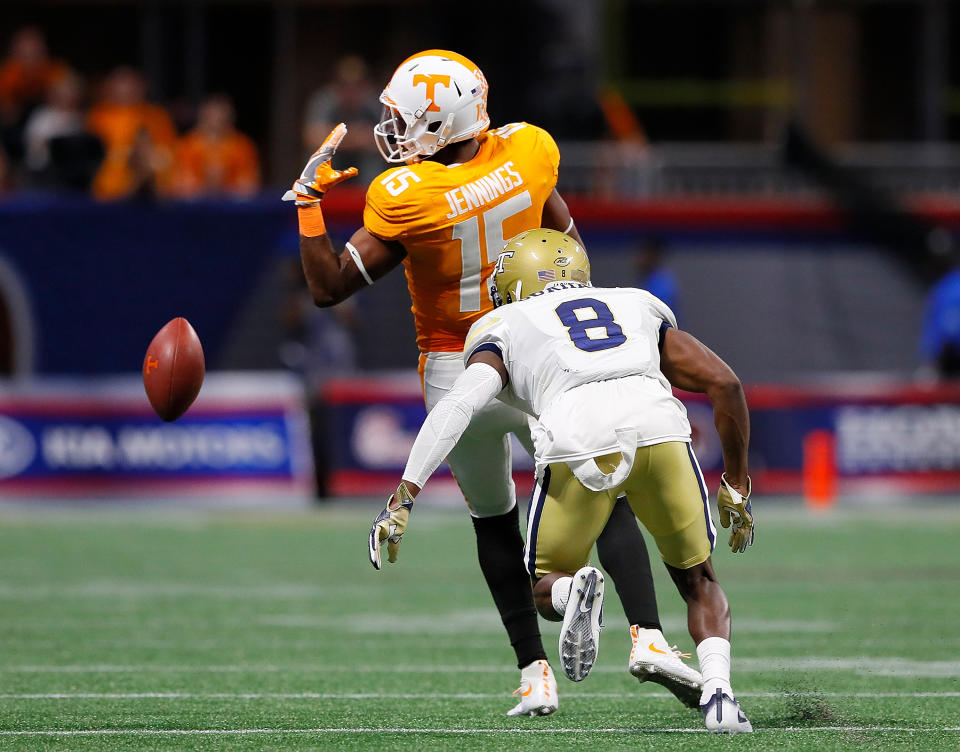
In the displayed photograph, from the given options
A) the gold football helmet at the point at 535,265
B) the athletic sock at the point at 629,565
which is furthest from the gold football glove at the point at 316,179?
the athletic sock at the point at 629,565

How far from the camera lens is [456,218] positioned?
5375 mm

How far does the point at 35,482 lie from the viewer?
13062 mm

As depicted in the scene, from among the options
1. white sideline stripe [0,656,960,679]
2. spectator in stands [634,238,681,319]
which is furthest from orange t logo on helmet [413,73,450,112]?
spectator in stands [634,238,681,319]

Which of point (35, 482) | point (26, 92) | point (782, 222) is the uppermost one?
point (26, 92)

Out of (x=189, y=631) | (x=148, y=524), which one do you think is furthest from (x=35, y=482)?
(x=189, y=631)

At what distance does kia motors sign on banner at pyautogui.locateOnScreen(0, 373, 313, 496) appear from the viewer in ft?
42.9

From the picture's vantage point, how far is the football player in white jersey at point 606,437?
15.5 ft

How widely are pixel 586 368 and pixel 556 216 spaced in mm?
1001

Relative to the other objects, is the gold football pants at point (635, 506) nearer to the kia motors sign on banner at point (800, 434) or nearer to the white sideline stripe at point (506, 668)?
the white sideline stripe at point (506, 668)

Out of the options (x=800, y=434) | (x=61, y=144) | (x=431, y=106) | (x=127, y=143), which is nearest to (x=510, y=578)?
(x=431, y=106)

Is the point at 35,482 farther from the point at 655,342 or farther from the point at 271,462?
the point at 655,342

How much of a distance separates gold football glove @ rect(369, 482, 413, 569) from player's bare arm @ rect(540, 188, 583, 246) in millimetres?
1307

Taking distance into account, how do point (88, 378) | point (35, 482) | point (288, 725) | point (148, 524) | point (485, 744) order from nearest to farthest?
point (485, 744) → point (288, 725) → point (148, 524) → point (35, 482) → point (88, 378)

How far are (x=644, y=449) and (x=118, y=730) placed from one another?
1.66m
